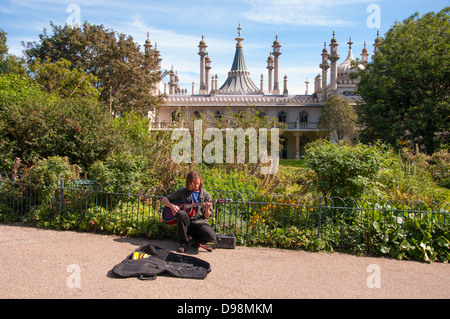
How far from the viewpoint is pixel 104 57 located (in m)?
25.7

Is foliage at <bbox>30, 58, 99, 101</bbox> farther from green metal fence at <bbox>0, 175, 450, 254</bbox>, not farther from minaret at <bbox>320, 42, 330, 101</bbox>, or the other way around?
minaret at <bbox>320, 42, 330, 101</bbox>

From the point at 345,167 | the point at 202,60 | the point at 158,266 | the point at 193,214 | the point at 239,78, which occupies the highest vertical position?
the point at 202,60

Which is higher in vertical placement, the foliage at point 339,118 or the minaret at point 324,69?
the minaret at point 324,69

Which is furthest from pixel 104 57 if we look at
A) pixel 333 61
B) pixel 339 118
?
pixel 333 61

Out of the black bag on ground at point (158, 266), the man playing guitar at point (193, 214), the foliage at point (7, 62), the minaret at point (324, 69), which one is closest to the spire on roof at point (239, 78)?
the minaret at point (324, 69)

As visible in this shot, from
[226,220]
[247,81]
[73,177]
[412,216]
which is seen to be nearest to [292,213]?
[226,220]

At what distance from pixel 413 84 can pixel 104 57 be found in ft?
67.7

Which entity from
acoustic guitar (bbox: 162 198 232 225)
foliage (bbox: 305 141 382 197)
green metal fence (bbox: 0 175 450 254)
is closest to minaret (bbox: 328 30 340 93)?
foliage (bbox: 305 141 382 197)

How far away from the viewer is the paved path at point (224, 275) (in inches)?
152

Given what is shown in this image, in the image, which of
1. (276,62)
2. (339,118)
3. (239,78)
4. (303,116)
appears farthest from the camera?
(239,78)

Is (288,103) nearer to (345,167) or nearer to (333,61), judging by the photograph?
(333,61)

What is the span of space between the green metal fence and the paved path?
334 mm

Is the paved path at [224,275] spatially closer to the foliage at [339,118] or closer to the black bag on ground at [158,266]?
the black bag on ground at [158,266]

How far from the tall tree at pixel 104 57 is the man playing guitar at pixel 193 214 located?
2104cm
